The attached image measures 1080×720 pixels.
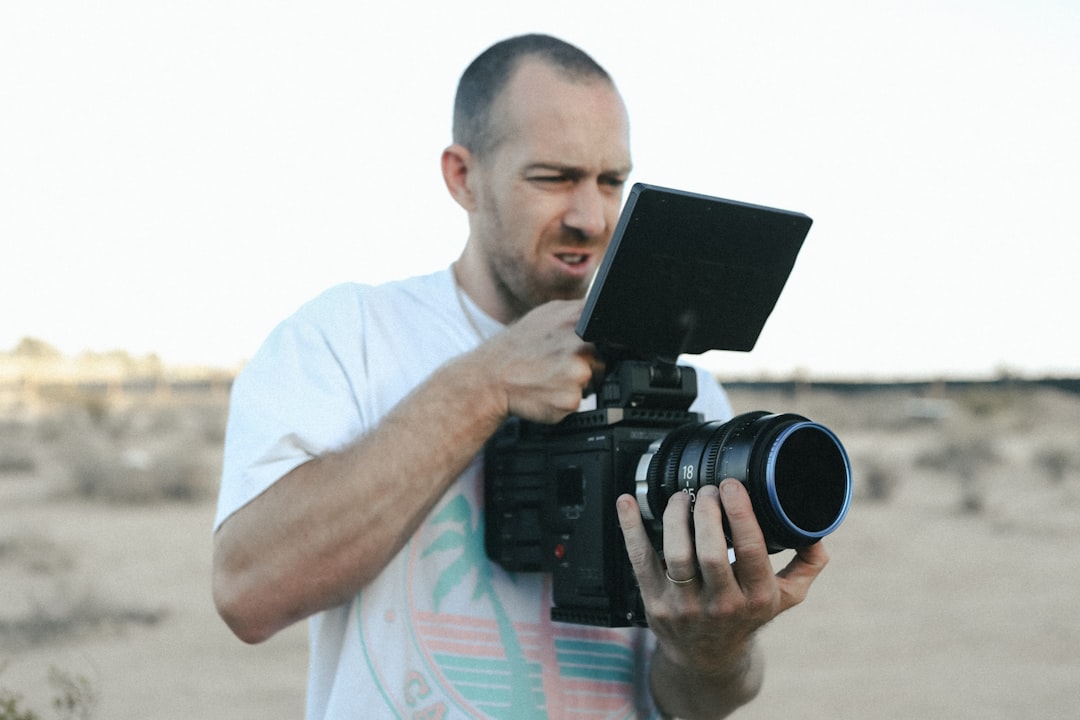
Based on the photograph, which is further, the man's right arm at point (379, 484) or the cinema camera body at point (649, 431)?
the man's right arm at point (379, 484)

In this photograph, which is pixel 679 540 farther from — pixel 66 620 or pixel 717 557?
pixel 66 620

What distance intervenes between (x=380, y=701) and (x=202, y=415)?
892 inches

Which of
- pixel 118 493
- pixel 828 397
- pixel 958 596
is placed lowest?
pixel 828 397

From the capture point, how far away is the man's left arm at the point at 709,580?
1.74 m

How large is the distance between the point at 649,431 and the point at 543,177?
65 centimetres

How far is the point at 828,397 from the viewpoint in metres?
27.2

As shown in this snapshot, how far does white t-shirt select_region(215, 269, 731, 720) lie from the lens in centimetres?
207

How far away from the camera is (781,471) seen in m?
1.77

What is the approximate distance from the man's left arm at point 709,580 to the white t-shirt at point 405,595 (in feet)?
0.64

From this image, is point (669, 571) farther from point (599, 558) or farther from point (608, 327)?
point (608, 327)

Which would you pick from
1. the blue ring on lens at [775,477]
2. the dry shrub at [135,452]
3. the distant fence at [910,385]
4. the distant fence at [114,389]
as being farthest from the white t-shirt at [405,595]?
the distant fence at [114,389]

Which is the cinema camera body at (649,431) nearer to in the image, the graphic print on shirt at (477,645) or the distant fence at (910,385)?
the graphic print on shirt at (477,645)

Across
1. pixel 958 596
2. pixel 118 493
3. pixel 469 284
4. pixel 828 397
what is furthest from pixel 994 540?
pixel 828 397

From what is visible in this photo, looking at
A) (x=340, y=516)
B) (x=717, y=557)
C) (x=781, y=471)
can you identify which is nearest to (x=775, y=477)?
(x=781, y=471)
